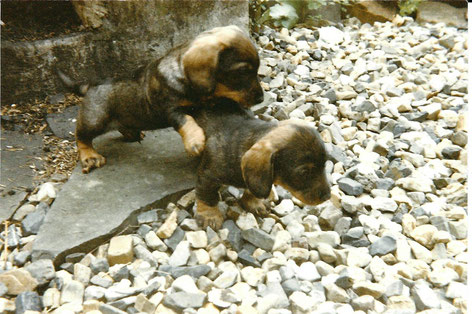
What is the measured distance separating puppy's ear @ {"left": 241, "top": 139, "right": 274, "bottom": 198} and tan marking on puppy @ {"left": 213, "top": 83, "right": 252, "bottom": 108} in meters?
0.55

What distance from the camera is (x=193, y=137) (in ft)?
9.67

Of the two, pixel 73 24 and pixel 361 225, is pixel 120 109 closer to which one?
pixel 73 24

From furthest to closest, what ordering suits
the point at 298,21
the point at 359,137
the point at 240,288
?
A: the point at 298,21
the point at 359,137
the point at 240,288

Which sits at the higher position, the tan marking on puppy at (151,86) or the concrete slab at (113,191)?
the tan marking on puppy at (151,86)

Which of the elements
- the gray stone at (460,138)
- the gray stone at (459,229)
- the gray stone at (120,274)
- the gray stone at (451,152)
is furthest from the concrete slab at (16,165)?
the gray stone at (460,138)

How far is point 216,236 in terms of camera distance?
9.83 feet

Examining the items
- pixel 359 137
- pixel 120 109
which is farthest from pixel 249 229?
pixel 359 137

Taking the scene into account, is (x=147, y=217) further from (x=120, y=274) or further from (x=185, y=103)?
(x=185, y=103)

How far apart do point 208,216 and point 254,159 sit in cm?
66

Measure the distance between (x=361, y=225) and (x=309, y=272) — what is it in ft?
1.97

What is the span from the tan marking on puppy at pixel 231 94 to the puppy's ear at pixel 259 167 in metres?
0.55

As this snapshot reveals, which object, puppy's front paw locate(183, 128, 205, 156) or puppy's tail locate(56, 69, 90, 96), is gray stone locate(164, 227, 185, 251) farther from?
puppy's tail locate(56, 69, 90, 96)

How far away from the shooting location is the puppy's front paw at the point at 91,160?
3486 mm

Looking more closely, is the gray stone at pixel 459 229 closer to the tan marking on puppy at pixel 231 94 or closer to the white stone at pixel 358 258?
the white stone at pixel 358 258
